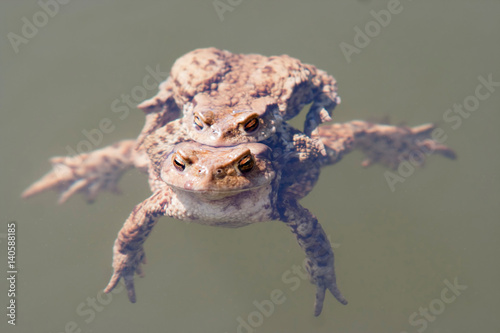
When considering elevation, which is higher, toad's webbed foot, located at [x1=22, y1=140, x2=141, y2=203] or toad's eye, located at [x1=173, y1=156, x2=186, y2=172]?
toad's eye, located at [x1=173, y1=156, x2=186, y2=172]

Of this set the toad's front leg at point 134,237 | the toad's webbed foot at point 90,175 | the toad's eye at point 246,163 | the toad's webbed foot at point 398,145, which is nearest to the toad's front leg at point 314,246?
the toad's eye at point 246,163

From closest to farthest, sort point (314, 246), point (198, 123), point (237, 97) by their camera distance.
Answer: point (198, 123) < point (237, 97) < point (314, 246)

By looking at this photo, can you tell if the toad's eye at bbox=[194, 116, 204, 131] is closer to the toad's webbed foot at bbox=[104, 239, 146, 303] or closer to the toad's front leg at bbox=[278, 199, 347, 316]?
the toad's front leg at bbox=[278, 199, 347, 316]

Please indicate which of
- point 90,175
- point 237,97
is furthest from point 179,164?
point 90,175

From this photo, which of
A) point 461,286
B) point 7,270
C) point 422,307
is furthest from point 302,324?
point 7,270

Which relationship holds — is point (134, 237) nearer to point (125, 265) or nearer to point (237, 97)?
point (125, 265)

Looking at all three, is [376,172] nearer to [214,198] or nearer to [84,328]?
[214,198]

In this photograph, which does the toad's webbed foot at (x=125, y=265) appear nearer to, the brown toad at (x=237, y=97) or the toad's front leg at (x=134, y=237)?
the toad's front leg at (x=134, y=237)

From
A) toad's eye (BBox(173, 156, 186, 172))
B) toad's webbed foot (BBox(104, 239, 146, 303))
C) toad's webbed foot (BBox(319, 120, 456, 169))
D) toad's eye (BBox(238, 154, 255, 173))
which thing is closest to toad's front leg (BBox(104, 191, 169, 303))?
toad's webbed foot (BBox(104, 239, 146, 303))

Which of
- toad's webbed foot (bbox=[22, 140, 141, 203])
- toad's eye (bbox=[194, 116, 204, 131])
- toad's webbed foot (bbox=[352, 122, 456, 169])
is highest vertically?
toad's eye (bbox=[194, 116, 204, 131])
